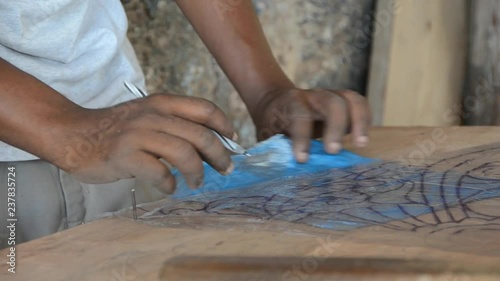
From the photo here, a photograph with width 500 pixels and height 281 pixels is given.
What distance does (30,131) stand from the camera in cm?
91

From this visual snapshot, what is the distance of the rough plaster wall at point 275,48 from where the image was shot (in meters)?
2.05

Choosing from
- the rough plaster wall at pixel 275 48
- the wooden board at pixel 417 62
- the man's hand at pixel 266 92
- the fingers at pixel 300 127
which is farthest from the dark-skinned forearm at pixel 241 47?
the wooden board at pixel 417 62

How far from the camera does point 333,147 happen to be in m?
1.14

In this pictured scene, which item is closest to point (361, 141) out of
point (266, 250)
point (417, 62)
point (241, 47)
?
point (241, 47)

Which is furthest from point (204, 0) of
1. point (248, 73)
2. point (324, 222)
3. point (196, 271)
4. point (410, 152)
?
point (196, 271)

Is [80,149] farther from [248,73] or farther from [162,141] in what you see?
[248,73]

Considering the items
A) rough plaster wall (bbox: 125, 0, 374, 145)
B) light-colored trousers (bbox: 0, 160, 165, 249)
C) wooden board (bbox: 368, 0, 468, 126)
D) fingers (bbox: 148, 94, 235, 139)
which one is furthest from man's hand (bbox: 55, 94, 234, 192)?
wooden board (bbox: 368, 0, 468, 126)

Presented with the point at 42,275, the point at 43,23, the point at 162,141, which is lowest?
the point at 42,275

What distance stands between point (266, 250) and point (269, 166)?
0.33 m

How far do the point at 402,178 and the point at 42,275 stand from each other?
472mm

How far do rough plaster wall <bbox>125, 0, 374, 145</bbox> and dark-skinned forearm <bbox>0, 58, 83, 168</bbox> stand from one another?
111 centimetres

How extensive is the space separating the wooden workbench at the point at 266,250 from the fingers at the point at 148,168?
2.0 inches

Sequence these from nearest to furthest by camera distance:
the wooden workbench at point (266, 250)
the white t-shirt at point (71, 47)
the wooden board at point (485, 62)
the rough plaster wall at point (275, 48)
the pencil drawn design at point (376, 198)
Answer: the wooden workbench at point (266, 250) → the pencil drawn design at point (376, 198) → the white t-shirt at point (71, 47) → the rough plaster wall at point (275, 48) → the wooden board at point (485, 62)

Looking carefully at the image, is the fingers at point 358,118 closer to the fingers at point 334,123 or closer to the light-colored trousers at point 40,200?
the fingers at point 334,123
